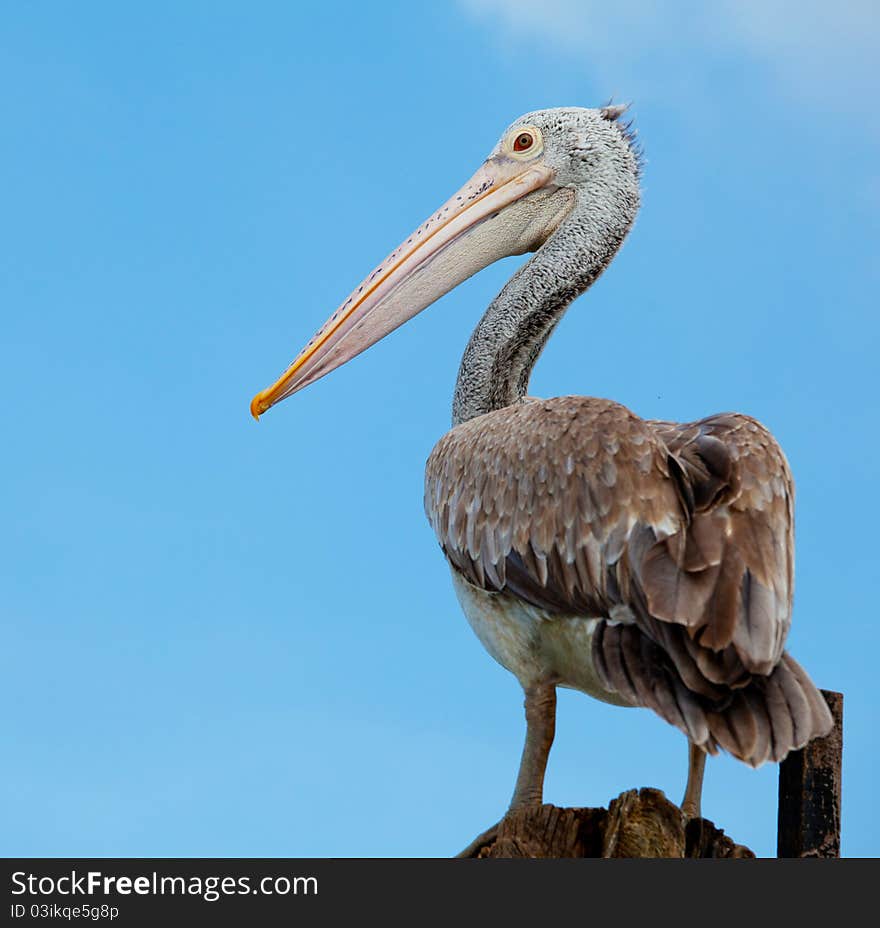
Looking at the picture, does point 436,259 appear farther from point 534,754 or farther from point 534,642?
point 534,754

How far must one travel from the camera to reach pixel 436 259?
25.4 ft

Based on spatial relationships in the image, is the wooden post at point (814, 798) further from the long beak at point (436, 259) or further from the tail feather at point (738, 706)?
the long beak at point (436, 259)

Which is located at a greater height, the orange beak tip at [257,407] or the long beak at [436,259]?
the long beak at [436,259]

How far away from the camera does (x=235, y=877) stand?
4512mm

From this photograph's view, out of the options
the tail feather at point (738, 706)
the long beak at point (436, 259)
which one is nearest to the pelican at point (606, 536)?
the tail feather at point (738, 706)

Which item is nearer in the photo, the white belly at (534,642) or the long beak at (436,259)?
the white belly at (534,642)

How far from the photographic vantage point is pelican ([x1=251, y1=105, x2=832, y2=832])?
469 cm

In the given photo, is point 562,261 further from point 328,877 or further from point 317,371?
point 328,877

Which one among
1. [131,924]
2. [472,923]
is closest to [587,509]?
[472,923]

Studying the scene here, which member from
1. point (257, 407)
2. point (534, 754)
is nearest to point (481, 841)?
point (534, 754)

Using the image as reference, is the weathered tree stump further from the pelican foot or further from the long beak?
the long beak

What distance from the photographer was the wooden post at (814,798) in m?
5.02

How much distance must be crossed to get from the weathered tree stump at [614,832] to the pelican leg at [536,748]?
0.52 metres

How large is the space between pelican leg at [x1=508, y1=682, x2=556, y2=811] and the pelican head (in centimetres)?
271
